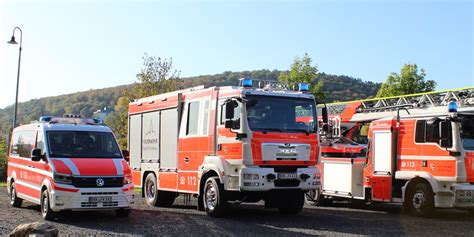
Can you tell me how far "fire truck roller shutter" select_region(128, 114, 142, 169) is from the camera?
18.2 meters

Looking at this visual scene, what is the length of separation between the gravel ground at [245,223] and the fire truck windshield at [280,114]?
2.17 meters

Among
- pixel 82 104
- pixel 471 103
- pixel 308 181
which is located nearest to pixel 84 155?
pixel 308 181

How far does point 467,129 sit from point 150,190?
30.0 feet

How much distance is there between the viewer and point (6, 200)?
1842cm

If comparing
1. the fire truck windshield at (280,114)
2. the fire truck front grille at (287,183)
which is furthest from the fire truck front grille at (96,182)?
the fire truck front grille at (287,183)

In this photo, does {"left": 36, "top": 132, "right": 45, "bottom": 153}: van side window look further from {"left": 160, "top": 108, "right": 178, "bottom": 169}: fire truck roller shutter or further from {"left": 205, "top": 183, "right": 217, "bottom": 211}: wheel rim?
{"left": 205, "top": 183, "right": 217, "bottom": 211}: wheel rim

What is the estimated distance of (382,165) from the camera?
16141mm

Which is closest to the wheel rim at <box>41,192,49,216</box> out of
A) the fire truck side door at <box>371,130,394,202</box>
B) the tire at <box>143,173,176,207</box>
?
the tire at <box>143,173,176,207</box>

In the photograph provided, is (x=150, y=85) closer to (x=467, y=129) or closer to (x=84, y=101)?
(x=467, y=129)

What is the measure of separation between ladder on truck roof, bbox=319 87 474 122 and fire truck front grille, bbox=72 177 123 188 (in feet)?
20.5

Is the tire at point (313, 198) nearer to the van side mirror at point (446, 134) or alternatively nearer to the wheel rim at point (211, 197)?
the van side mirror at point (446, 134)

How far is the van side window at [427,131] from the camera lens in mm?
14469

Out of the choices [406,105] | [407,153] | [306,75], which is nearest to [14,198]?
[407,153]

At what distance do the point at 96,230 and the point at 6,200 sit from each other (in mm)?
8425
